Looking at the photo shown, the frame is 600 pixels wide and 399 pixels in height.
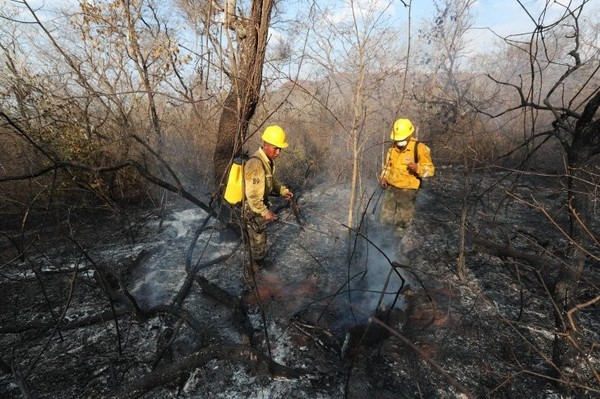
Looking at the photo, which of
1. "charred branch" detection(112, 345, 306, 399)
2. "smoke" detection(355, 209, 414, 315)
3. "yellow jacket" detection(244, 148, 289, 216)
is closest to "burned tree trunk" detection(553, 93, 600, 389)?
"smoke" detection(355, 209, 414, 315)

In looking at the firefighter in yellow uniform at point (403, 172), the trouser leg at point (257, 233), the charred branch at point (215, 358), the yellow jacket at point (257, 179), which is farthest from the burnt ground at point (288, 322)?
the yellow jacket at point (257, 179)

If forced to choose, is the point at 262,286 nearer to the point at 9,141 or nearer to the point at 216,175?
the point at 216,175

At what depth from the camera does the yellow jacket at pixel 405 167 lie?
4.66 metres

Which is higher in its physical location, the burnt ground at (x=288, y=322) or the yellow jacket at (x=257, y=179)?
the yellow jacket at (x=257, y=179)

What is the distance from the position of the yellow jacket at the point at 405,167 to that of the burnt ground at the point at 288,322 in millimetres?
915

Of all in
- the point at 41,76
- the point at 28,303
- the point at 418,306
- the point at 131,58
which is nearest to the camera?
the point at 418,306

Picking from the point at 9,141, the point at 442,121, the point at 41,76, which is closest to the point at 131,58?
the point at 41,76

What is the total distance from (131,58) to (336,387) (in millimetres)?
7519

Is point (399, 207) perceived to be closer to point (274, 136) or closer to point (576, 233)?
point (274, 136)

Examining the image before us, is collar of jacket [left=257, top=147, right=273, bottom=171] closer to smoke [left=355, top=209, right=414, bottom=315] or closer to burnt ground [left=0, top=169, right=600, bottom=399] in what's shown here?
burnt ground [left=0, top=169, right=600, bottom=399]

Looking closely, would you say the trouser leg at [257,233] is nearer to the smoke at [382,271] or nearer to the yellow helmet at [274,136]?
the yellow helmet at [274,136]

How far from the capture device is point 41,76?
630 cm

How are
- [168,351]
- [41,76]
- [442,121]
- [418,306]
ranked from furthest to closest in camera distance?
[442,121], [41,76], [418,306], [168,351]

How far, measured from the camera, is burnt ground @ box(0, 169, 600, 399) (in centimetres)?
263
